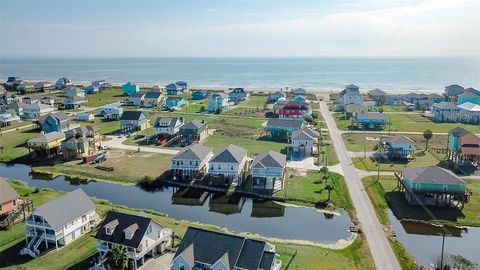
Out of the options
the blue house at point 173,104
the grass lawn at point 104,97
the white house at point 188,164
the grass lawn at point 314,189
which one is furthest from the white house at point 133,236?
the grass lawn at point 104,97

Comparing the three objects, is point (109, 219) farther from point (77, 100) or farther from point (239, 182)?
point (77, 100)

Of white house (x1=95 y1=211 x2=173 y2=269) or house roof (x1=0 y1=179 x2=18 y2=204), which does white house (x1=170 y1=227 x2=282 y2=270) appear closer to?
white house (x1=95 y1=211 x2=173 y2=269)

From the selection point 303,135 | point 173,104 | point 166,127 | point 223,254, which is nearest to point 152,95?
point 173,104

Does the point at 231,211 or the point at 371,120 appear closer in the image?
the point at 231,211

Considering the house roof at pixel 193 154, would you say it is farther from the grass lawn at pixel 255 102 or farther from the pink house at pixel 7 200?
the grass lawn at pixel 255 102

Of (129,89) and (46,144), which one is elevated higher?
(129,89)

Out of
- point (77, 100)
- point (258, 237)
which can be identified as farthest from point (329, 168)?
point (77, 100)

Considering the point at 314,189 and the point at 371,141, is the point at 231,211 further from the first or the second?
the point at 371,141
